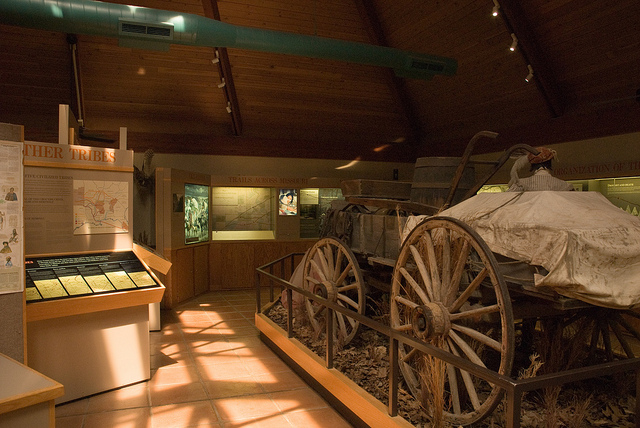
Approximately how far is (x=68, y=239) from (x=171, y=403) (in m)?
1.59

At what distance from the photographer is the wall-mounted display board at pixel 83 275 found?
11.6 ft

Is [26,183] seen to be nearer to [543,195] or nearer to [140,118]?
[543,195]

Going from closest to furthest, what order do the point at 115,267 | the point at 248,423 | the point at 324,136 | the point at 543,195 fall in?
1. the point at 543,195
2. the point at 248,423
3. the point at 115,267
4. the point at 324,136

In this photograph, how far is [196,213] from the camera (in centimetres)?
814

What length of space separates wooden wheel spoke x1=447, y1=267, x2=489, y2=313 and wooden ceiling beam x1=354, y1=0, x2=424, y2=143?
6.74 meters

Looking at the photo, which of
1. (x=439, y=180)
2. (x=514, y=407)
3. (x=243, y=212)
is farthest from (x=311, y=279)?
(x=243, y=212)

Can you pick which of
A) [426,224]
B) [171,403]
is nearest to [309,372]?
[171,403]

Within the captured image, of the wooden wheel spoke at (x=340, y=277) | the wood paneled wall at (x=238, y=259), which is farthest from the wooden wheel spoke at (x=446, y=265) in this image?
the wood paneled wall at (x=238, y=259)

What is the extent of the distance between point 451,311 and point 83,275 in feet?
9.53

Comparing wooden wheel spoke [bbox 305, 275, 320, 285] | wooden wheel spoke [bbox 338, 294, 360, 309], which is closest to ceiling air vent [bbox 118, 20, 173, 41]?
wooden wheel spoke [bbox 305, 275, 320, 285]

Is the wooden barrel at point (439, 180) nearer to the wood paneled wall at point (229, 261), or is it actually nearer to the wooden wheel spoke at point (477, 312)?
the wooden wheel spoke at point (477, 312)

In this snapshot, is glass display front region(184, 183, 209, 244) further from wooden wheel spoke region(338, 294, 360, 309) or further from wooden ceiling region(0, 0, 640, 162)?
wooden wheel spoke region(338, 294, 360, 309)

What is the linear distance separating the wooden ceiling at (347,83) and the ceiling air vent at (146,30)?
1.96 m

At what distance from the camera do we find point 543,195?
272 centimetres
